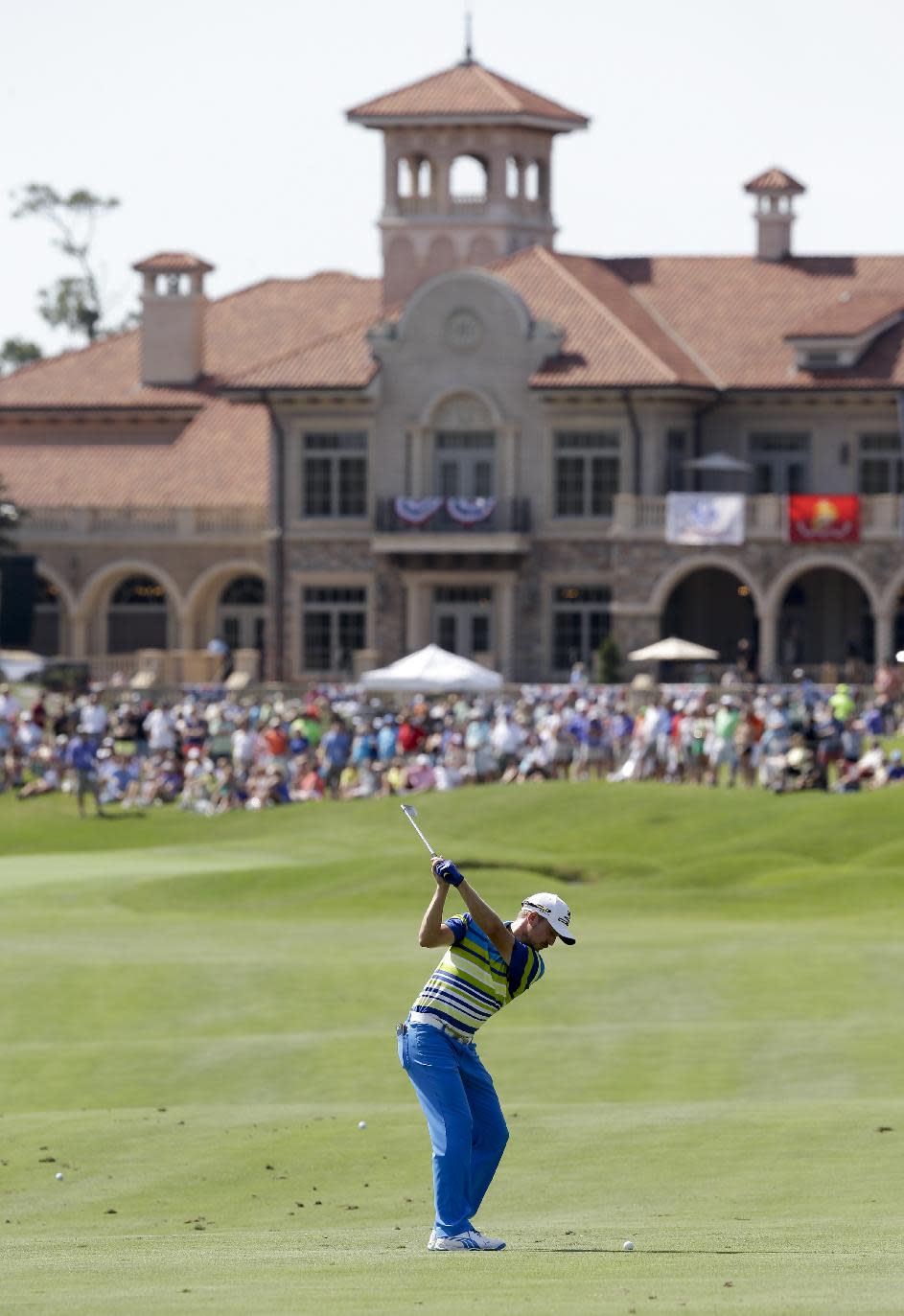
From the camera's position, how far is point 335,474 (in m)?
65.6

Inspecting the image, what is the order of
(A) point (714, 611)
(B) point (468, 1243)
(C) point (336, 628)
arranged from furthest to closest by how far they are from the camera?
(C) point (336, 628)
(A) point (714, 611)
(B) point (468, 1243)

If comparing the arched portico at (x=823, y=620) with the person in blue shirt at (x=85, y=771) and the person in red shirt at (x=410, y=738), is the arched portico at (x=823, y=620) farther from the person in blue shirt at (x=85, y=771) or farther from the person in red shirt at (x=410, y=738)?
the person in blue shirt at (x=85, y=771)

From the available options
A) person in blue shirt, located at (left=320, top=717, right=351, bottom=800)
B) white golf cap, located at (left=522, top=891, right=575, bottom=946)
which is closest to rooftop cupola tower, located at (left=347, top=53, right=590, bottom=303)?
person in blue shirt, located at (left=320, top=717, right=351, bottom=800)

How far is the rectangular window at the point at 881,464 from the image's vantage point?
63750mm

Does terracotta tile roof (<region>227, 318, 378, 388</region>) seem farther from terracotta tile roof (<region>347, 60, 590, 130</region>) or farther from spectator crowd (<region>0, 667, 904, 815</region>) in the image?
spectator crowd (<region>0, 667, 904, 815</region>)

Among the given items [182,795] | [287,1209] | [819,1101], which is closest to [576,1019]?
[819,1101]

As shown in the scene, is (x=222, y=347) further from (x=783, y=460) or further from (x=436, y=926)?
(x=436, y=926)

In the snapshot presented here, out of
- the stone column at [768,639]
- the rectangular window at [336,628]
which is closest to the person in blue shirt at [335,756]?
the stone column at [768,639]

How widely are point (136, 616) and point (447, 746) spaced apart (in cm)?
2497

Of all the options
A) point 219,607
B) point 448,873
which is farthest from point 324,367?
point 448,873

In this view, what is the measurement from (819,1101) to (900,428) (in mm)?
45782

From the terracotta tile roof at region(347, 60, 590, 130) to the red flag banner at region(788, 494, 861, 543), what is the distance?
14121 mm

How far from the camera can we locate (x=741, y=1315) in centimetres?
1086

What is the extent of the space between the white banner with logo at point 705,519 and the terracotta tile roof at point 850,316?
4.60 m
